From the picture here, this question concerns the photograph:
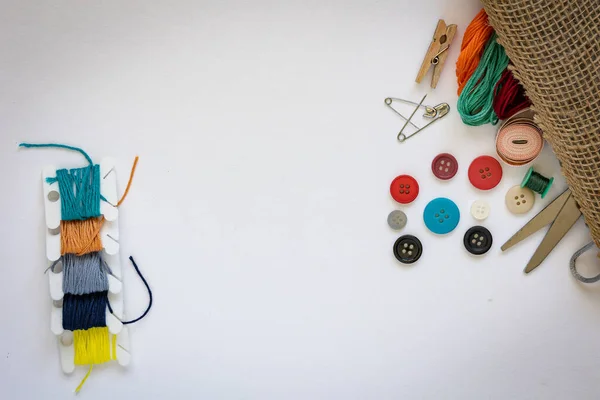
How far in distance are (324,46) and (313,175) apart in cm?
35

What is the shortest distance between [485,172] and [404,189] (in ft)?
0.73

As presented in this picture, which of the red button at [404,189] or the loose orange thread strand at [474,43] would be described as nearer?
the loose orange thread strand at [474,43]

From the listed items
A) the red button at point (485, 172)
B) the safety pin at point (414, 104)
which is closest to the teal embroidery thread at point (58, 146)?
the safety pin at point (414, 104)

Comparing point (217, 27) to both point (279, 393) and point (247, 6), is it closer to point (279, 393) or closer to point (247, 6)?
point (247, 6)

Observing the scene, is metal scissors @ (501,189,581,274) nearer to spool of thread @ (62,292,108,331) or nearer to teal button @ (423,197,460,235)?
teal button @ (423,197,460,235)

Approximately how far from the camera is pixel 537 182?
5.46 ft

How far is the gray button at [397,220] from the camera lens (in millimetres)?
1742

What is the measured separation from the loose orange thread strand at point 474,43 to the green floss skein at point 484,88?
2 cm

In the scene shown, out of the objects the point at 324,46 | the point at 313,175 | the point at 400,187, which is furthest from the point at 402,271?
the point at 324,46

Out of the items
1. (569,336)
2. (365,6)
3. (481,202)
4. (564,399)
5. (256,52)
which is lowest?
(564,399)

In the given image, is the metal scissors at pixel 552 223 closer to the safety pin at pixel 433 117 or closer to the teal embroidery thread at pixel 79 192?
the safety pin at pixel 433 117

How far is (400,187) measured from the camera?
1.73 metres

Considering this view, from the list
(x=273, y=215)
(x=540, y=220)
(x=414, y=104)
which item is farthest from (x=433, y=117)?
(x=273, y=215)

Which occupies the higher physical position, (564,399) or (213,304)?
(213,304)
